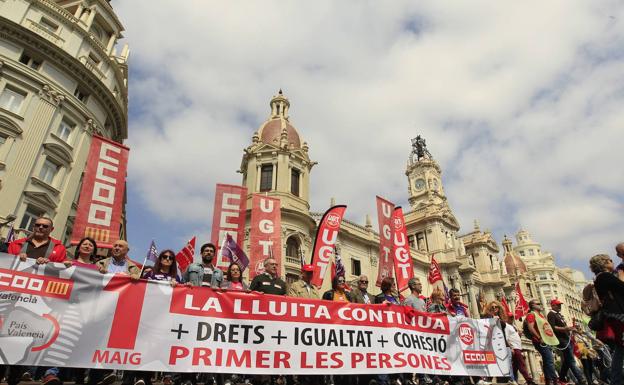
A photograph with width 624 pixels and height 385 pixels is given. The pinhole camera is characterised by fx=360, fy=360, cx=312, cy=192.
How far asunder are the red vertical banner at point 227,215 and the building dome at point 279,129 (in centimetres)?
1748

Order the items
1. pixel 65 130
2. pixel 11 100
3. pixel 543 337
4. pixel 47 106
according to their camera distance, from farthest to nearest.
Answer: pixel 65 130 → pixel 47 106 → pixel 11 100 → pixel 543 337

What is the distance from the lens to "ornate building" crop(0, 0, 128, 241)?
1869 centimetres

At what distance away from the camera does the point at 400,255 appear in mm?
16438

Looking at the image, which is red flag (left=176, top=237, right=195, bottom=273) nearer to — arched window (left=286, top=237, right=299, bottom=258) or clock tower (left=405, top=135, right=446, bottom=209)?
arched window (left=286, top=237, right=299, bottom=258)

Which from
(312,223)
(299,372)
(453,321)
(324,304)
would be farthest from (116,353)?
(312,223)

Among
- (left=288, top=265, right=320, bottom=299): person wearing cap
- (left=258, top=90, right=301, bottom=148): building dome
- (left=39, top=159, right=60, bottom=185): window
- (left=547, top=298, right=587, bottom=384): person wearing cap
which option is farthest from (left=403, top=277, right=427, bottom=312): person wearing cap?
(left=258, top=90, right=301, bottom=148): building dome

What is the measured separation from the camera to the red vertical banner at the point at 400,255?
15.9 m

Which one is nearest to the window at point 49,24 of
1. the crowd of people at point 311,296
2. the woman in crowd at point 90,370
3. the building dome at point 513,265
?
the crowd of people at point 311,296

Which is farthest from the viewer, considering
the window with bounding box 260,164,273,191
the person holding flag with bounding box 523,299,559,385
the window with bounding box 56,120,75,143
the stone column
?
the window with bounding box 260,164,273,191

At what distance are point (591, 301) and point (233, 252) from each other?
35.3ft

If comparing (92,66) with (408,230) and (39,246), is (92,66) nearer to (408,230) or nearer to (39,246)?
(39,246)

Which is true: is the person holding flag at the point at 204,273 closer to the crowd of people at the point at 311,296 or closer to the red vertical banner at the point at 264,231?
the crowd of people at the point at 311,296

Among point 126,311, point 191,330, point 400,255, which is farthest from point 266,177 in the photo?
point 126,311

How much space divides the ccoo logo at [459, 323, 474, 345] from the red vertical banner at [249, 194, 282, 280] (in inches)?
323
